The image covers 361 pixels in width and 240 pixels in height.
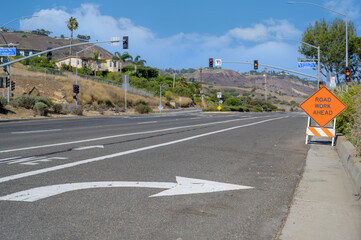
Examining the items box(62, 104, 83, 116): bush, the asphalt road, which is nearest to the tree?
box(62, 104, 83, 116): bush

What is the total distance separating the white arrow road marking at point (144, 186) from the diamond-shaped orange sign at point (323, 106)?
780 cm

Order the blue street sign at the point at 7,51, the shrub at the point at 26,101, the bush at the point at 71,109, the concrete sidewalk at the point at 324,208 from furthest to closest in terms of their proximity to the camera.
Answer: the bush at the point at 71,109 < the shrub at the point at 26,101 < the blue street sign at the point at 7,51 < the concrete sidewalk at the point at 324,208

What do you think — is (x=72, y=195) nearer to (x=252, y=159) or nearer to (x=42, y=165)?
(x=42, y=165)

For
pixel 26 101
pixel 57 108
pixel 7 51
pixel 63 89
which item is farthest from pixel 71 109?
pixel 63 89

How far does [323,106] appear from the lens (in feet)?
44.4

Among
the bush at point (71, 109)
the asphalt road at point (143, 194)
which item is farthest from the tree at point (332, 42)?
the asphalt road at point (143, 194)

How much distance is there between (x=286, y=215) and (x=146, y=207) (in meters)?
1.91

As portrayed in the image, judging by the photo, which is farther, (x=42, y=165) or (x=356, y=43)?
(x=356, y=43)

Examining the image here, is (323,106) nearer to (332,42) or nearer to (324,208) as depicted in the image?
(324,208)

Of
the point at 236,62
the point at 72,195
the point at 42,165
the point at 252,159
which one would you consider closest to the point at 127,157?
the point at 42,165

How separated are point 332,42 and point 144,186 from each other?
46377 millimetres

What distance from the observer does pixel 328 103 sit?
1339 centimetres

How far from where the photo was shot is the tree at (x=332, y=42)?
47000 millimetres

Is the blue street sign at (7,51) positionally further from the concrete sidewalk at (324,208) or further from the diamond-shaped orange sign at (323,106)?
the concrete sidewalk at (324,208)
